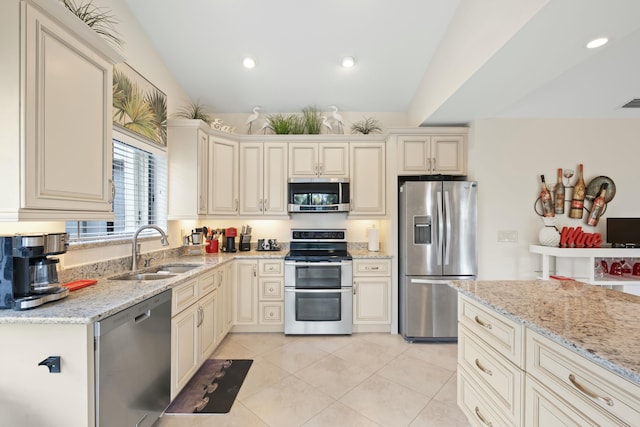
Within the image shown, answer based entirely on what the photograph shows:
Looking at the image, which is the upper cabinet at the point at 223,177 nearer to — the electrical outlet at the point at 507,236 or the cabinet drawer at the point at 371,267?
the cabinet drawer at the point at 371,267

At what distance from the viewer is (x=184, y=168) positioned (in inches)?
117

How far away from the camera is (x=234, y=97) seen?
3.46 m

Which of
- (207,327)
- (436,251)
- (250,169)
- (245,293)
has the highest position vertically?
(250,169)

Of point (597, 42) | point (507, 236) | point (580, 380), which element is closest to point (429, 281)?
point (507, 236)

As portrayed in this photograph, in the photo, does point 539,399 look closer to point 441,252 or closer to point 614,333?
point 614,333

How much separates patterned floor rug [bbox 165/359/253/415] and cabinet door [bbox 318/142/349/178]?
2.28 metres

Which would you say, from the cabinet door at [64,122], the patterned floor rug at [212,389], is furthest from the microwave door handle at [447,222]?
the cabinet door at [64,122]

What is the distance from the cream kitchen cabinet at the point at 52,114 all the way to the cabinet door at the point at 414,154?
108 inches

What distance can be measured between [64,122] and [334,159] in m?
2.55

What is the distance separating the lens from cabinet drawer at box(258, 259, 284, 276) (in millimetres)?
3158

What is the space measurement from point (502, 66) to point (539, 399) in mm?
2122

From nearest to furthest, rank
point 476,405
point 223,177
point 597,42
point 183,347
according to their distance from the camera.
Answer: point 476,405
point 597,42
point 183,347
point 223,177

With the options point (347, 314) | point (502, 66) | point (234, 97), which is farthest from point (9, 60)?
point (347, 314)

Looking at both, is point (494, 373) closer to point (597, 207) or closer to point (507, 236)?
point (507, 236)
